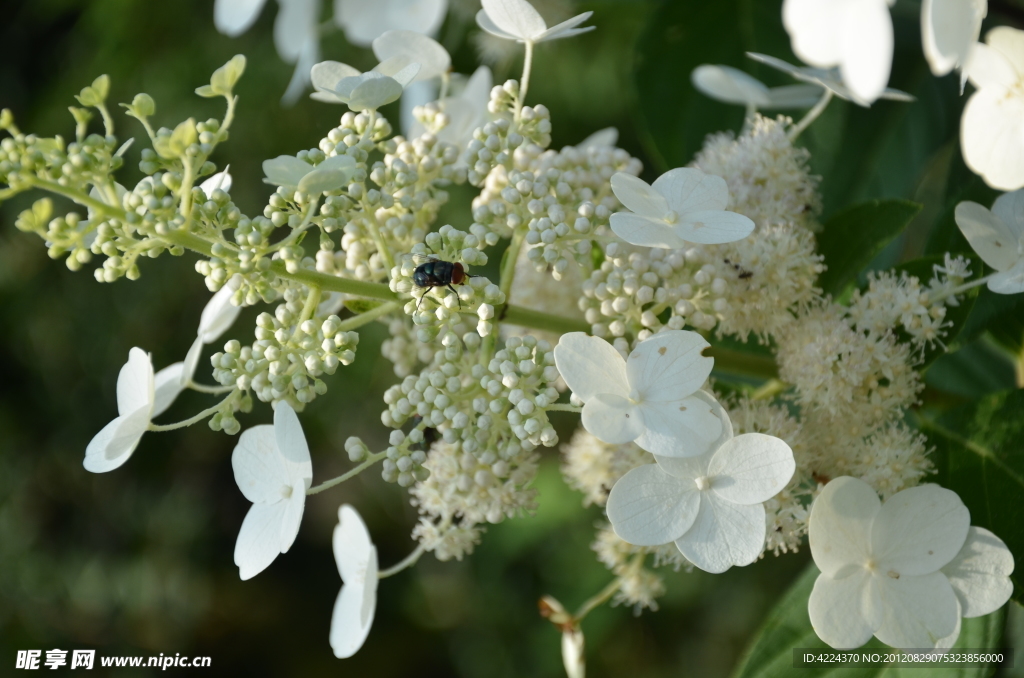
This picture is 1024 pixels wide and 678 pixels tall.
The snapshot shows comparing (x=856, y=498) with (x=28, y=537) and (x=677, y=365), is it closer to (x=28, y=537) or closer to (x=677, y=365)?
(x=677, y=365)

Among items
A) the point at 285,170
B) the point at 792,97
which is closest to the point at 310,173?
the point at 285,170

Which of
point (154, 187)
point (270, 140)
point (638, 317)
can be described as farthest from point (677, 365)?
point (270, 140)

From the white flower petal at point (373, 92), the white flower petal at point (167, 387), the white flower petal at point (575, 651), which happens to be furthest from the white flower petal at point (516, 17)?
the white flower petal at point (575, 651)

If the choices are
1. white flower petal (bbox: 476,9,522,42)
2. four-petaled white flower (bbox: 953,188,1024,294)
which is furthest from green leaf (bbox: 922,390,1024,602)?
white flower petal (bbox: 476,9,522,42)

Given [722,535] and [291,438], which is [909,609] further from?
[291,438]

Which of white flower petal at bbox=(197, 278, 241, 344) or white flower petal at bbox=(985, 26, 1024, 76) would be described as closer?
white flower petal at bbox=(985, 26, 1024, 76)

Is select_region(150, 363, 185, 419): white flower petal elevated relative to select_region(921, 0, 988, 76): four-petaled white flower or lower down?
lower down

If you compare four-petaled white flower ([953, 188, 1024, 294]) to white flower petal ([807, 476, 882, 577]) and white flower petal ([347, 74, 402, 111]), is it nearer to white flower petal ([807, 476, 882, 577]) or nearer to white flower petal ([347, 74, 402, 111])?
white flower petal ([807, 476, 882, 577])

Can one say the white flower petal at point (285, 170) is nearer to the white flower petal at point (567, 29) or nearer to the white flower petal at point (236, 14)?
the white flower petal at point (567, 29)
